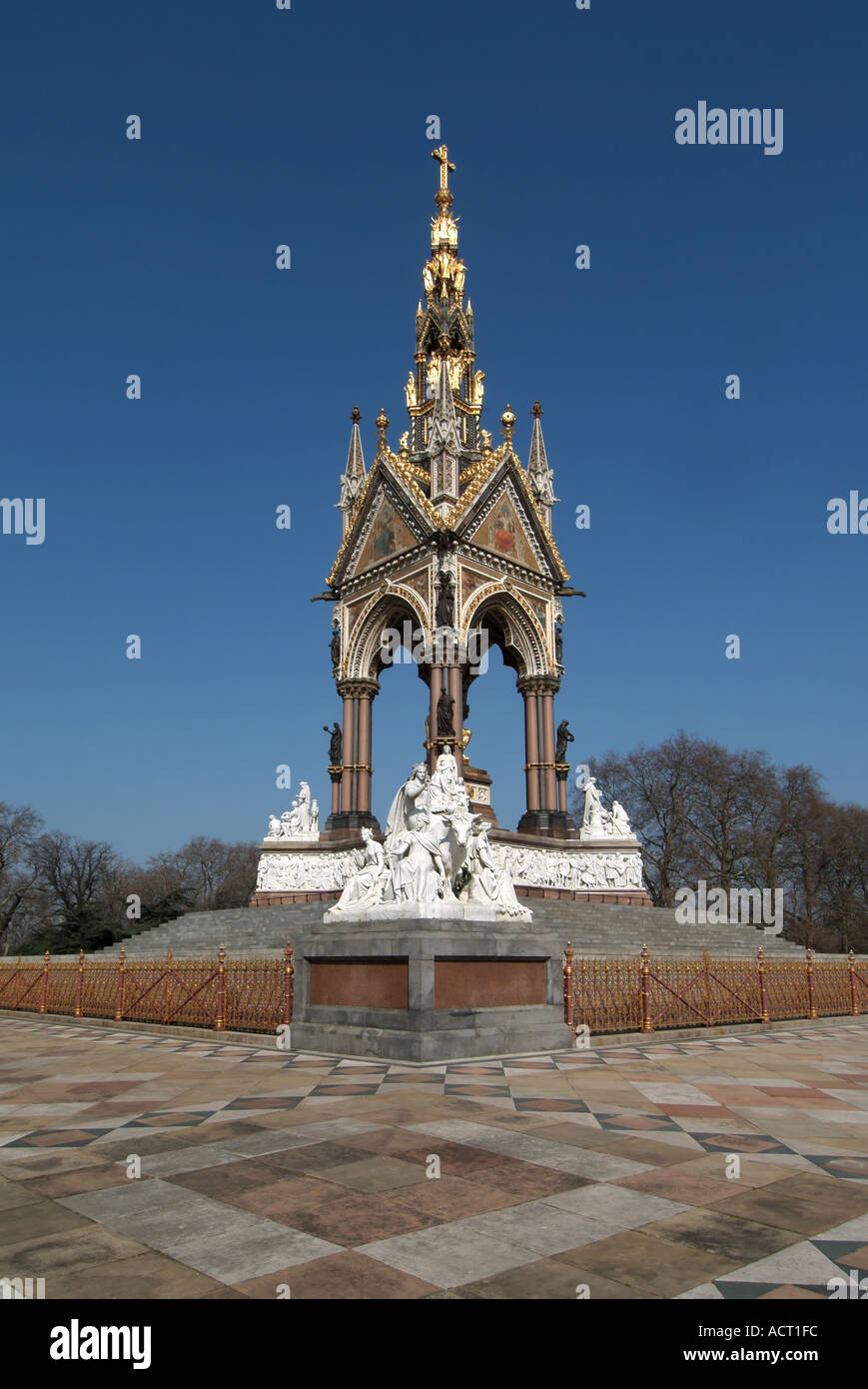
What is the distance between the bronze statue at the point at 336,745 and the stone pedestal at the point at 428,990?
74.3 feet

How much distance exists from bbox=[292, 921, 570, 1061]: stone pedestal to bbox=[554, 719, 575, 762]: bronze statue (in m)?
22.4

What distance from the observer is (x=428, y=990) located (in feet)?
34.3

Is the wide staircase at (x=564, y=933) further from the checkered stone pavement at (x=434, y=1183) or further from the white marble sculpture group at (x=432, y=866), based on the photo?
the checkered stone pavement at (x=434, y=1183)

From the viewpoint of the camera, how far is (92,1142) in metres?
6.41

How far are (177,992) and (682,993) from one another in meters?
8.02

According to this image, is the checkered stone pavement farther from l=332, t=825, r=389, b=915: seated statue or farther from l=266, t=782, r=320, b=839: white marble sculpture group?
l=266, t=782, r=320, b=839: white marble sculpture group

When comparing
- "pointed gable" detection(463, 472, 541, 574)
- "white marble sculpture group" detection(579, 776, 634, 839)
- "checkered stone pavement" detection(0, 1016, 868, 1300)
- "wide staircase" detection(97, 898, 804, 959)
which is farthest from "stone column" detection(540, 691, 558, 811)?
"checkered stone pavement" detection(0, 1016, 868, 1300)

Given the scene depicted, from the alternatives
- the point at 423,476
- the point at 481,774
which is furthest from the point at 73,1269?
the point at 423,476

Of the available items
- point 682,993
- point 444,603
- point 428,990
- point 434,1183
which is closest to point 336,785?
point 444,603

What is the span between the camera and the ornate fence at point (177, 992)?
43.8 ft

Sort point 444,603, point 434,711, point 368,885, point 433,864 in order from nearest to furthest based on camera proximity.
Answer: point 433,864
point 368,885
point 434,711
point 444,603

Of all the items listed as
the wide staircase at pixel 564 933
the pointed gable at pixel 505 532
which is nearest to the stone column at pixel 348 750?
the wide staircase at pixel 564 933

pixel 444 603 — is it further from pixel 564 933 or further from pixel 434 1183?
pixel 434 1183
